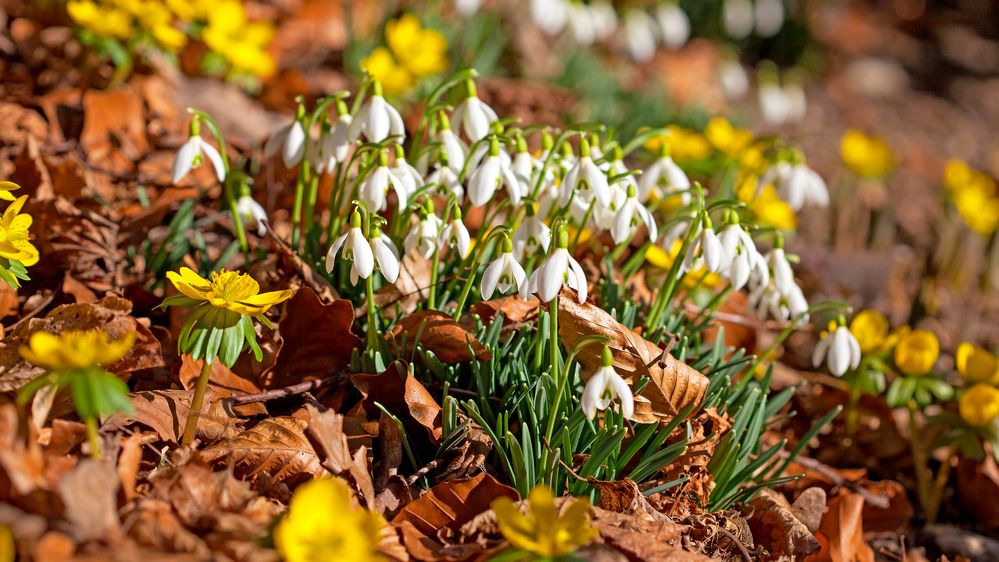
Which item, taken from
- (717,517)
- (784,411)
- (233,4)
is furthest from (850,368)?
(233,4)

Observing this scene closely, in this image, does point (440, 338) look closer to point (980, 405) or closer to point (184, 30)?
point (980, 405)

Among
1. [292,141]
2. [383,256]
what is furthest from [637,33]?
[383,256]

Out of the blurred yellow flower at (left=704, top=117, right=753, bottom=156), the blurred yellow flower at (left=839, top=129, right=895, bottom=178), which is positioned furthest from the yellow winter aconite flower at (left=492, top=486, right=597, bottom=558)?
Result: the blurred yellow flower at (left=839, top=129, right=895, bottom=178)

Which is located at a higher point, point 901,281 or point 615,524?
point 615,524

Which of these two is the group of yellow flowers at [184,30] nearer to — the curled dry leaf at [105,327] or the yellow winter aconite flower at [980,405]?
the curled dry leaf at [105,327]

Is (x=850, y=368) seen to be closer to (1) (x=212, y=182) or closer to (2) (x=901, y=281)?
(2) (x=901, y=281)

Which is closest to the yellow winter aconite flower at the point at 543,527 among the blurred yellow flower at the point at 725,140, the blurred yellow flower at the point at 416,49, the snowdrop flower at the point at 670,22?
the blurred yellow flower at the point at 725,140

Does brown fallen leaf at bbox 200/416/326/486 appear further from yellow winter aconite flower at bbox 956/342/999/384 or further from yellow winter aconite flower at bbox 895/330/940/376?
yellow winter aconite flower at bbox 956/342/999/384
